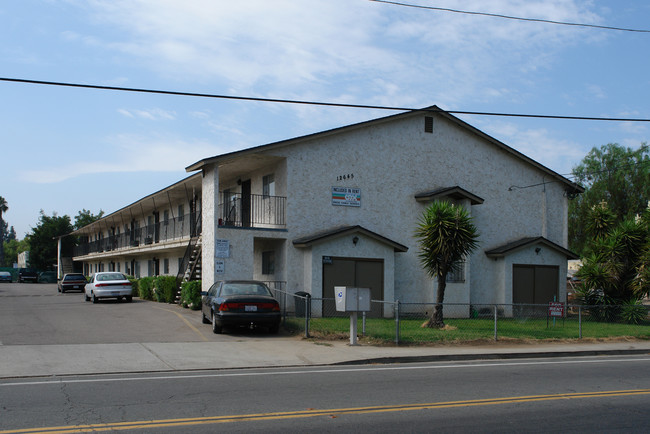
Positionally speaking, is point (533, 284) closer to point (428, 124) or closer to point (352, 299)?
point (428, 124)

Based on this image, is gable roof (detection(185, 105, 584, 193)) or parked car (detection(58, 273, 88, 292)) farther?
→ parked car (detection(58, 273, 88, 292))

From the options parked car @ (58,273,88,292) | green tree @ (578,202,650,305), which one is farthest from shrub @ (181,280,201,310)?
parked car @ (58,273,88,292)

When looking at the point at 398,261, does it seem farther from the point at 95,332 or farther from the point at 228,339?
the point at 95,332

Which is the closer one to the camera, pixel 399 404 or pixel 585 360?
pixel 399 404

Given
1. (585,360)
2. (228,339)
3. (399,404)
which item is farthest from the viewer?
(228,339)

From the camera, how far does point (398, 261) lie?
2491 centimetres

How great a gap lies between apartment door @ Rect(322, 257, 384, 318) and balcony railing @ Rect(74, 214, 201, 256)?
7.74 metres

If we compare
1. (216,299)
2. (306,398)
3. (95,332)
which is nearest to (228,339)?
(216,299)

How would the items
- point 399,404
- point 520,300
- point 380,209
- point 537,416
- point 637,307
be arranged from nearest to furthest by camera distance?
1. point 537,416
2. point 399,404
3. point 637,307
4. point 380,209
5. point 520,300

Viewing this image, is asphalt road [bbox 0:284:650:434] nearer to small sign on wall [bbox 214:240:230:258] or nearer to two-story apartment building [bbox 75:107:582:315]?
small sign on wall [bbox 214:240:230:258]

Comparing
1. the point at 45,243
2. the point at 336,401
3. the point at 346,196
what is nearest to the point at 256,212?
the point at 346,196

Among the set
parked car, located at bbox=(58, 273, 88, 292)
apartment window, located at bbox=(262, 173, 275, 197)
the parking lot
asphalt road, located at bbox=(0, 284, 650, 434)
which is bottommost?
parked car, located at bbox=(58, 273, 88, 292)

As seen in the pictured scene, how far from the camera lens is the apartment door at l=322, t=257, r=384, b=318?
22672mm

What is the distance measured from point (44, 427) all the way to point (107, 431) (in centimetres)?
75
